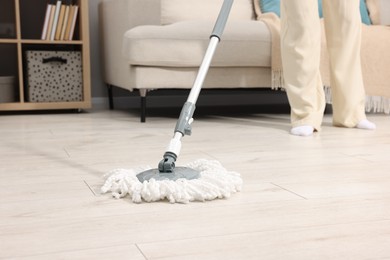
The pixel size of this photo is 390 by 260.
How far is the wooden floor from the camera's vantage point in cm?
70

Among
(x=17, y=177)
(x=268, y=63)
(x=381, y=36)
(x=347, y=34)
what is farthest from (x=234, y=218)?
(x=381, y=36)

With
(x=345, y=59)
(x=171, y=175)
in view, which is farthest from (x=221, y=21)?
(x=345, y=59)

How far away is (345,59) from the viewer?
6.14 ft

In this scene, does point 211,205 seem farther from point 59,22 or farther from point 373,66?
point 59,22

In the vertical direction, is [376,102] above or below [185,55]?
below

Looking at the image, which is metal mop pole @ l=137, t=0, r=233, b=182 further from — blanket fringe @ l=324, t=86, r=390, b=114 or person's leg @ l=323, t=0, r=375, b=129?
blanket fringe @ l=324, t=86, r=390, b=114

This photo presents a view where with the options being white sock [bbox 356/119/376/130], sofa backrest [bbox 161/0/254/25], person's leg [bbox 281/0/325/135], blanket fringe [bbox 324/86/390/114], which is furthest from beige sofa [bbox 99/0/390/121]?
white sock [bbox 356/119/376/130]

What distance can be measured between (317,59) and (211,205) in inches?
40.8

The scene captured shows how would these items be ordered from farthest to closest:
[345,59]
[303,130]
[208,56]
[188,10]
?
[188,10], [345,59], [303,130], [208,56]

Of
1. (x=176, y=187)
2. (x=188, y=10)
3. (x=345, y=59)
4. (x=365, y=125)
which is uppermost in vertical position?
(x=188, y=10)

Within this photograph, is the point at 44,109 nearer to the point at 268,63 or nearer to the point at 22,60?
the point at 22,60

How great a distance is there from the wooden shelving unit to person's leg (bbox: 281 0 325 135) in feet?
3.68

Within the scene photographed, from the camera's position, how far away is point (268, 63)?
220 centimetres

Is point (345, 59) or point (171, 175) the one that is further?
point (345, 59)
